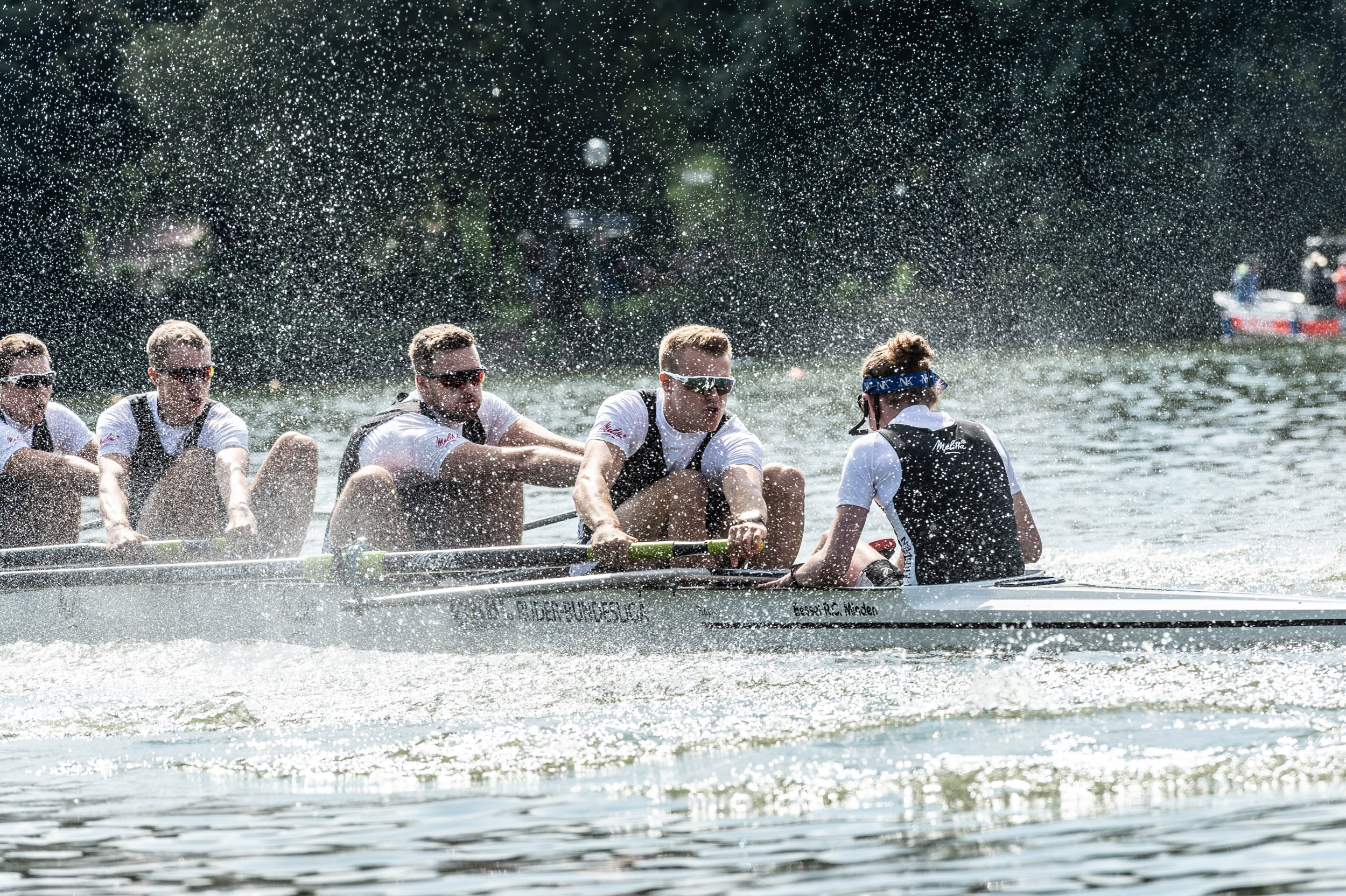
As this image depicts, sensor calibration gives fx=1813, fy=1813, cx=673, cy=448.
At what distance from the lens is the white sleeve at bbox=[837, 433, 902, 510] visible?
723 cm

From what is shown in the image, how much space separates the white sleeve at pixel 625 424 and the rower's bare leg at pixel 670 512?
0.74 feet

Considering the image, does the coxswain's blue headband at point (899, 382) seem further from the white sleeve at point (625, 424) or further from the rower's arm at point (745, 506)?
the white sleeve at point (625, 424)

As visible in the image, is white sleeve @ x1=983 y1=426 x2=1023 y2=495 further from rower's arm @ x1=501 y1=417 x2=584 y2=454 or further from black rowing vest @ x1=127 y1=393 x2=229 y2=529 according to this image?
black rowing vest @ x1=127 y1=393 x2=229 y2=529

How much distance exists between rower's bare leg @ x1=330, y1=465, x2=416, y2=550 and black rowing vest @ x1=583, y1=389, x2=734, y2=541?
3.30 ft

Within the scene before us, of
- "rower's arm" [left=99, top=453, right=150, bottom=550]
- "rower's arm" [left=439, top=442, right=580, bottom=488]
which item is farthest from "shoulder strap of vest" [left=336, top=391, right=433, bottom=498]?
"rower's arm" [left=99, top=453, right=150, bottom=550]

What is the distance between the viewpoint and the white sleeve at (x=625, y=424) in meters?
8.31

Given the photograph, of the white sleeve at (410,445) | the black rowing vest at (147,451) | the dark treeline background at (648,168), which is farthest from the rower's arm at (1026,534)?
the dark treeline background at (648,168)

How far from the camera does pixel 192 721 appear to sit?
24.3 ft

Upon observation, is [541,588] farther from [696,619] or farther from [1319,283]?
[1319,283]

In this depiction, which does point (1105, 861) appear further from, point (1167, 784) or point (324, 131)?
point (324, 131)

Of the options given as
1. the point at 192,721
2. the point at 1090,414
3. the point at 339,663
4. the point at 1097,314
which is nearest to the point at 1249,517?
the point at 339,663

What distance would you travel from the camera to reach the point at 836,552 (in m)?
7.48

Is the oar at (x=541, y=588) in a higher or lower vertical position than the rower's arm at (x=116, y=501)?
lower

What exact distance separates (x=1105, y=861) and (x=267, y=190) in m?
42.6
